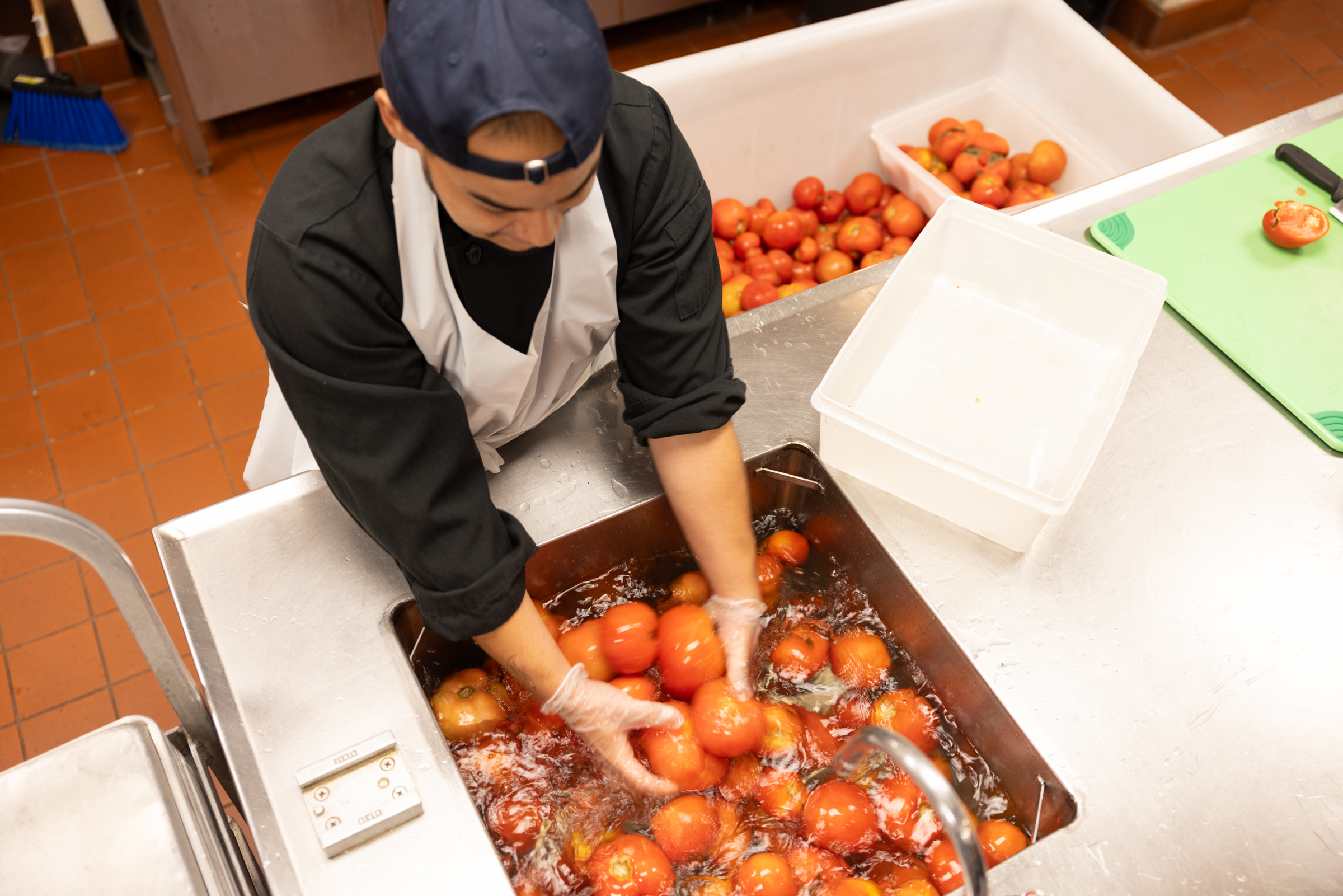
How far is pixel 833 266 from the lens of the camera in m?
2.49

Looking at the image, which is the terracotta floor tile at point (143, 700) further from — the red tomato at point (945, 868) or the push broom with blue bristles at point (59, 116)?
the push broom with blue bristles at point (59, 116)

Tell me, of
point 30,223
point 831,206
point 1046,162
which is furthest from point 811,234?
point 30,223

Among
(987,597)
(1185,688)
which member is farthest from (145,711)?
(1185,688)

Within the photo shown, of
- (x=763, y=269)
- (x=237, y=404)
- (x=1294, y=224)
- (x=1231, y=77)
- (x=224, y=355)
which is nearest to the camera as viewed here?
(x=1294, y=224)

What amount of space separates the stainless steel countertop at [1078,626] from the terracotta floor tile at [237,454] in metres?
1.34

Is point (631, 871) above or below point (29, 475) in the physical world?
above

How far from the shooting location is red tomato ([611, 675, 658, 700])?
131cm

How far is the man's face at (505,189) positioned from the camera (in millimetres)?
783

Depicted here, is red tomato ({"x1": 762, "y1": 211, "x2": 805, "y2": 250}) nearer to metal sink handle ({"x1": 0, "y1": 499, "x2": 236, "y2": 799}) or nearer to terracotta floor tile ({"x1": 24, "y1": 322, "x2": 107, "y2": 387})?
metal sink handle ({"x1": 0, "y1": 499, "x2": 236, "y2": 799})

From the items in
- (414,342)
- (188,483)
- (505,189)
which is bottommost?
(188,483)

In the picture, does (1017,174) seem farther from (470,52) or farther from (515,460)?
(470,52)

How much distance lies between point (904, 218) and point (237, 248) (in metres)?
2.18

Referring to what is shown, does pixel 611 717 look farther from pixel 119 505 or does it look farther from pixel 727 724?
pixel 119 505

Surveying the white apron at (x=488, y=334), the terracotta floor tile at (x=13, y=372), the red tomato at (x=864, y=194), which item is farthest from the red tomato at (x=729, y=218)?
the terracotta floor tile at (x=13, y=372)
